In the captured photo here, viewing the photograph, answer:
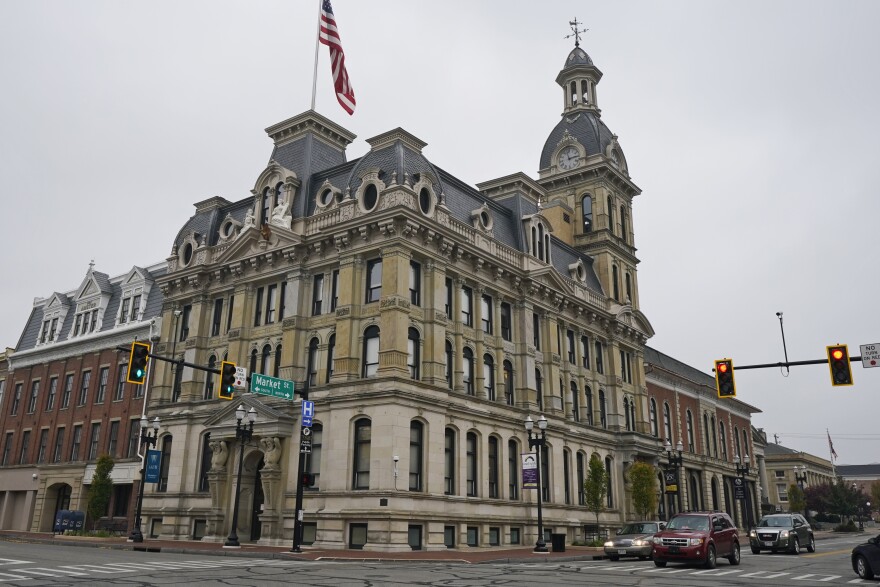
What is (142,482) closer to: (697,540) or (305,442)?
(305,442)

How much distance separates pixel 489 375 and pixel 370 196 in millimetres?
12102

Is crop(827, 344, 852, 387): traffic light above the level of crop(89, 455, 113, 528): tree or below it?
above

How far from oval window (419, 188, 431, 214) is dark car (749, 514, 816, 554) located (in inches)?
891

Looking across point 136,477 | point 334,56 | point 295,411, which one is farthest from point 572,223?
point 136,477

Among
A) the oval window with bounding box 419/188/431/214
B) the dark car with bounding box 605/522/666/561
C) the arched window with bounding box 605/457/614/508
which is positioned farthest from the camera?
the arched window with bounding box 605/457/614/508

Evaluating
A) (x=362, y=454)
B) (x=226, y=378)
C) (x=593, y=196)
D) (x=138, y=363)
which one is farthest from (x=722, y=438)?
(x=138, y=363)

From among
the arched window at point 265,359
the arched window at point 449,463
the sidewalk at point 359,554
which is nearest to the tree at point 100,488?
the sidewalk at point 359,554

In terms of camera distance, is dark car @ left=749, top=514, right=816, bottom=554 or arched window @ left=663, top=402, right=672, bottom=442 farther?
arched window @ left=663, top=402, right=672, bottom=442

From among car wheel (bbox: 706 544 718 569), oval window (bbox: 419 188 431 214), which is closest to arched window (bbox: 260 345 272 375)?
oval window (bbox: 419 188 431 214)

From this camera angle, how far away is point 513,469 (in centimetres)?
4141

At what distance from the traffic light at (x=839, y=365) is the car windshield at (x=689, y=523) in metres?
6.81

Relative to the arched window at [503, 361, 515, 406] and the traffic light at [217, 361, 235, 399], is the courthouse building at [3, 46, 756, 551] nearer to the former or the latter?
the arched window at [503, 361, 515, 406]

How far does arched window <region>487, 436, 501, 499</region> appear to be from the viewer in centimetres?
3934

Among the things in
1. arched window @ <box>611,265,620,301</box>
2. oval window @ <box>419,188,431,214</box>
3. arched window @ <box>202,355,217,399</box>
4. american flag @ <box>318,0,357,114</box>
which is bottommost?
arched window @ <box>202,355,217,399</box>
